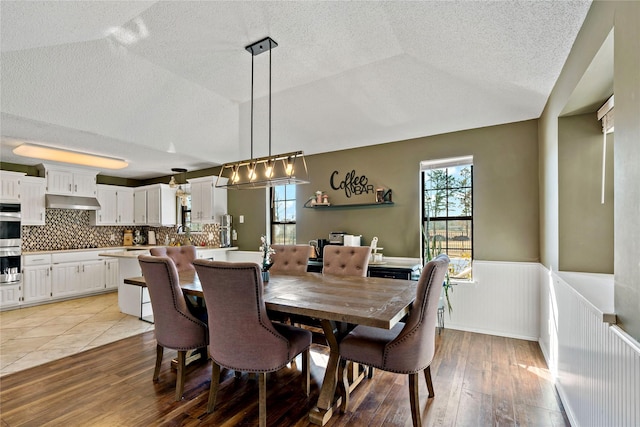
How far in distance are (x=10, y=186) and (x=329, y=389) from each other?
606 cm

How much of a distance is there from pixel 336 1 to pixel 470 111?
1.99 m

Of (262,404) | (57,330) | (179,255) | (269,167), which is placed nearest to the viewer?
(262,404)

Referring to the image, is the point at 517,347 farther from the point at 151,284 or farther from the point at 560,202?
the point at 151,284

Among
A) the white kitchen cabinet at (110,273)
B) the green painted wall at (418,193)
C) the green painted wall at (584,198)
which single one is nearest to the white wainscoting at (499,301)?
the green painted wall at (418,193)

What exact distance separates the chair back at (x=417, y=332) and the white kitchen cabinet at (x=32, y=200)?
6.36 meters

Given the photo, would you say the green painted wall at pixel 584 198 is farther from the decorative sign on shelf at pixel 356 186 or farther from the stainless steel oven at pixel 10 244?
the stainless steel oven at pixel 10 244

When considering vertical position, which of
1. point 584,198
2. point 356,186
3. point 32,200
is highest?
point 356,186

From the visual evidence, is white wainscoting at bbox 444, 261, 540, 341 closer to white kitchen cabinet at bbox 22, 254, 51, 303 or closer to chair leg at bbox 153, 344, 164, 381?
chair leg at bbox 153, 344, 164, 381

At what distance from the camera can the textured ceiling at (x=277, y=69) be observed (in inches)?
86.0

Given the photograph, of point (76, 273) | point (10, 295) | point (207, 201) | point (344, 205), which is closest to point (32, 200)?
point (76, 273)

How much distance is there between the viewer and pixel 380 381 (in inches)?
100

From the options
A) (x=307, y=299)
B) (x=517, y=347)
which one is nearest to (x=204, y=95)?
(x=307, y=299)

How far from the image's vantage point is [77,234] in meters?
6.17

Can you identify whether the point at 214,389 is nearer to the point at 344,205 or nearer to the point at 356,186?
the point at 344,205
